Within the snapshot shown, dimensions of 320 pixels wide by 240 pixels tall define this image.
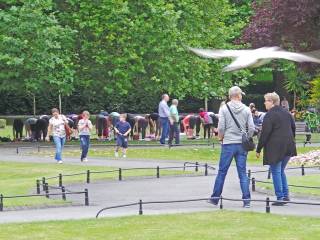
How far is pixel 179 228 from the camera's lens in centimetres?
1267

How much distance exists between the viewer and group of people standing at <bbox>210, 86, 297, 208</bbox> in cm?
1494

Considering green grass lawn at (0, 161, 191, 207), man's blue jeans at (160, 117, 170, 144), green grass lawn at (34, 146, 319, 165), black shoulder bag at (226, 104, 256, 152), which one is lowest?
green grass lawn at (0, 161, 191, 207)

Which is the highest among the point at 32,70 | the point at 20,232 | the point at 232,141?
the point at 32,70

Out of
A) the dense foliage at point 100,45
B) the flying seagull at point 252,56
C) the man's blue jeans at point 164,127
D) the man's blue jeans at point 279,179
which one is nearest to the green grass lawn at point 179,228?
the man's blue jeans at point 279,179

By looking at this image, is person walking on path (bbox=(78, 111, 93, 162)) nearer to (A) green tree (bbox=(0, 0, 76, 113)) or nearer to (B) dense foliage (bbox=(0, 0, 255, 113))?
(B) dense foliage (bbox=(0, 0, 255, 113))

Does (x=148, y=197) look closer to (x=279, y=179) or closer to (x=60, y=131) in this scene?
(x=279, y=179)

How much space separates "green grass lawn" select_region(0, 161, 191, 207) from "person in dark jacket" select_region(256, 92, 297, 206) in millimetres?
3981

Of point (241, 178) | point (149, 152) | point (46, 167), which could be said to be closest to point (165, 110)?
point (149, 152)

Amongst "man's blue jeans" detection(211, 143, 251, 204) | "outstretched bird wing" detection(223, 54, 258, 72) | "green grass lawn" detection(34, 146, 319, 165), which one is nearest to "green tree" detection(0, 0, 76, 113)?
"green grass lawn" detection(34, 146, 319, 165)

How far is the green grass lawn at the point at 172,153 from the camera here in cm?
2747

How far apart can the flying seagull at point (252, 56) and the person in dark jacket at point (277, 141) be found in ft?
29.1

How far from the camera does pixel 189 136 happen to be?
125 feet

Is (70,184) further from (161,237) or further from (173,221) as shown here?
(161,237)

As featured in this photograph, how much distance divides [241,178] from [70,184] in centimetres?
575
